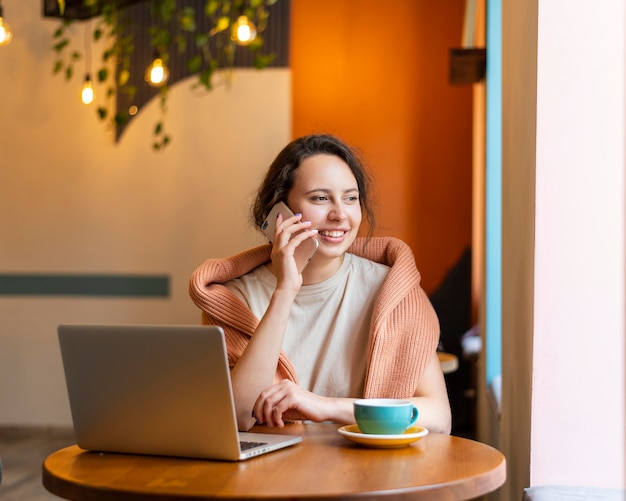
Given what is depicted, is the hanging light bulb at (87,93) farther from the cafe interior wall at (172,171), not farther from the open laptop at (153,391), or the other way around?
the open laptop at (153,391)

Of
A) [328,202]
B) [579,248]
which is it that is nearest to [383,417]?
[579,248]

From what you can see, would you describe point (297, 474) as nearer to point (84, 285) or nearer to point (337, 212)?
point (337, 212)

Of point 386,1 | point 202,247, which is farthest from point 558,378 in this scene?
point 386,1

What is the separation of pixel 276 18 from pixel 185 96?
849 millimetres

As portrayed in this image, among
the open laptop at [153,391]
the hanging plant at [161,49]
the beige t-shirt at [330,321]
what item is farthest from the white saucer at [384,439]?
the hanging plant at [161,49]

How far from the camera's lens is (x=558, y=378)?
1.83m

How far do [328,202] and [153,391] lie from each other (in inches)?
33.3

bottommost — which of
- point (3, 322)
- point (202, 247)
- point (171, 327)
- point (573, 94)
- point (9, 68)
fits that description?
point (3, 322)

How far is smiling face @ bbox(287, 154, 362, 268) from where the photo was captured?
213 centimetres

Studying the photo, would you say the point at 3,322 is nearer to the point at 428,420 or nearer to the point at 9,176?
the point at 9,176

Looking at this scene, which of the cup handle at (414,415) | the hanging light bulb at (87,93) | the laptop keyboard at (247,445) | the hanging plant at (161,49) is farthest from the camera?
the hanging plant at (161,49)

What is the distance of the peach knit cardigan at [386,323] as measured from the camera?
199 cm

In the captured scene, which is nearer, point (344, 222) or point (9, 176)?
point (344, 222)

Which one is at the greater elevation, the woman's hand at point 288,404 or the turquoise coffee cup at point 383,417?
the turquoise coffee cup at point 383,417
